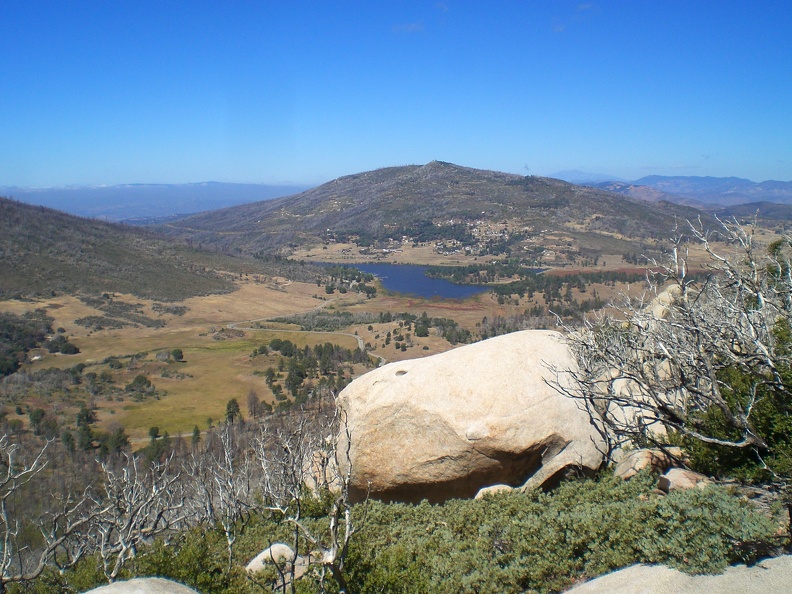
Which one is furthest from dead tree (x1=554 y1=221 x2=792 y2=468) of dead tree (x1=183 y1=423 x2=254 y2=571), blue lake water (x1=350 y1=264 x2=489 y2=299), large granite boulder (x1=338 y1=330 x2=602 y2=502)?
blue lake water (x1=350 y1=264 x2=489 y2=299)

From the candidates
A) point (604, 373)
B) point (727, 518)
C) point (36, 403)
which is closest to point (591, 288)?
point (36, 403)

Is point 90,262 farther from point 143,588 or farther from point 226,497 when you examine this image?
point 143,588

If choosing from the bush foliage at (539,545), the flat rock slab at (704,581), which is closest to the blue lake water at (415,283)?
the bush foliage at (539,545)

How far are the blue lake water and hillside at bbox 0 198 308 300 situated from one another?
32.9 meters

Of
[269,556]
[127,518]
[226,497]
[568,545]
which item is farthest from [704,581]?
[226,497]

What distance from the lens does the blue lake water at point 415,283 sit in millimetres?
111037

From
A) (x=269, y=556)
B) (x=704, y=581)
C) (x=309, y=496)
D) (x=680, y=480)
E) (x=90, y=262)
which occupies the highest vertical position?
(x=704, y=581)

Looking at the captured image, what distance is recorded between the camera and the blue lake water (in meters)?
111

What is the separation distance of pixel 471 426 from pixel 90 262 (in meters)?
103

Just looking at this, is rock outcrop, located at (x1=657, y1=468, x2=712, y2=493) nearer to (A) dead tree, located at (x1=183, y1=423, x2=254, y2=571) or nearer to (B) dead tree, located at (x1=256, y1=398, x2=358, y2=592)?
(B) dead tree, located at (x1=256, y1=398, x2=358, y2=592)

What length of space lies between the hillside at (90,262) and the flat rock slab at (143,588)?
91.1m

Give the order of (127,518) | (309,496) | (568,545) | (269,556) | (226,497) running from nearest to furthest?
(568,545) → (269,556) → (127,518) → (309,496) → (226,497)

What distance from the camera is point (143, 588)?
18.7 feet

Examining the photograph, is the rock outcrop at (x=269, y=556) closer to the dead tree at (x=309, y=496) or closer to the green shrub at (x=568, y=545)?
the dead tree at (x=309, y=496)
